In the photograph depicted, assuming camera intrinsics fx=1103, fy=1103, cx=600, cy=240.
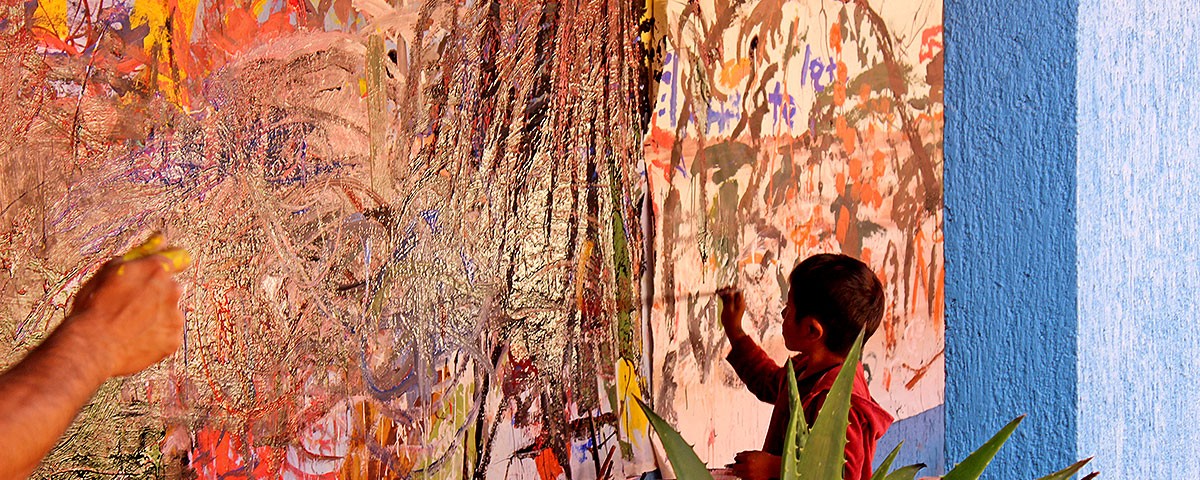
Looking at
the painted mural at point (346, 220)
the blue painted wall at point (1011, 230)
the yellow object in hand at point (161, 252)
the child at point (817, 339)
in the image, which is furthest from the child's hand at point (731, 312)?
the yellow object in hand at point (161, 252)

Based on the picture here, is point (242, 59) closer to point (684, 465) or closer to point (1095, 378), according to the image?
point (684, 465)

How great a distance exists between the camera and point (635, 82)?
5.72ft

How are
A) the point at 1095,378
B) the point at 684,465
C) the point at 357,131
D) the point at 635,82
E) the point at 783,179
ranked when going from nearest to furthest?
the point at 684,465
the point at 357,131
the point at 635,82
the point at 783,179
the point at 1095,378

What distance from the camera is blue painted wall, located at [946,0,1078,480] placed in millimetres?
2322

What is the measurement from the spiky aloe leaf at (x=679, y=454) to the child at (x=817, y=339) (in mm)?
493

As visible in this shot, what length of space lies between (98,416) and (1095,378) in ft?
6.65

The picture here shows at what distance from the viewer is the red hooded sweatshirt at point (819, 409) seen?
1.72m

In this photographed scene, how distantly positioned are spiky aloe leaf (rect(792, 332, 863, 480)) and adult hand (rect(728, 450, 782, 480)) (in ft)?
1.45

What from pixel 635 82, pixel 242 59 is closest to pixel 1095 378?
pixel 635 82

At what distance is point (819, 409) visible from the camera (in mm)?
1678

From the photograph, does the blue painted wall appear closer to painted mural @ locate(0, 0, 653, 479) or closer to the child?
the child

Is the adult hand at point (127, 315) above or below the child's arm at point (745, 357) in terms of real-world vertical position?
above

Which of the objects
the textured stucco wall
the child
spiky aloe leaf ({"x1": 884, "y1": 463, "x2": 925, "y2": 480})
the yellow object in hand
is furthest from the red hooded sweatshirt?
the yellow object in hand

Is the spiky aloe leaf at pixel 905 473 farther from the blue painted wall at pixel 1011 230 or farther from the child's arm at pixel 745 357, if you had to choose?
the blue painted wall at pixel 1011 230
